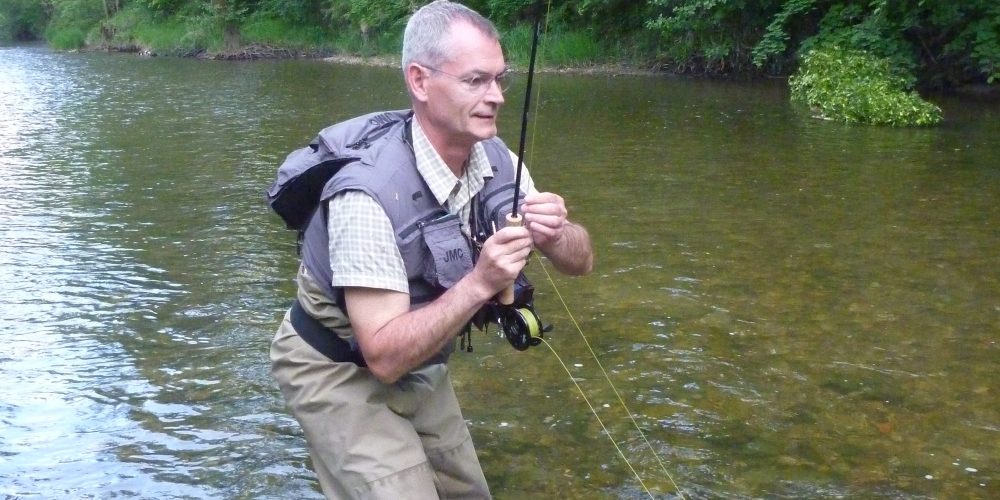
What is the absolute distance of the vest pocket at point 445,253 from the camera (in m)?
2.90

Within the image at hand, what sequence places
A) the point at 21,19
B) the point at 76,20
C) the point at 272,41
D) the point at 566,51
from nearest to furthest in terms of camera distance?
the point at 566,51, the point at 272,41, the point at 76,20, the point at 21,19

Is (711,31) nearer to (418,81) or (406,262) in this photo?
(418,81)

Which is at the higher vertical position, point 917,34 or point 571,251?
point 571,251

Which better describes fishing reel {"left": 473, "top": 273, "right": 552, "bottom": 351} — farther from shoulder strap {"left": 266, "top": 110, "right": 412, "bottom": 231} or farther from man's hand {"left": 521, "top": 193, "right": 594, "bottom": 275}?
shoulder strap {"left": 266, "top": 110, "right": 412, "bottom": 231}

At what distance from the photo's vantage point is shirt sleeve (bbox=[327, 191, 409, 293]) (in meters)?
2.79

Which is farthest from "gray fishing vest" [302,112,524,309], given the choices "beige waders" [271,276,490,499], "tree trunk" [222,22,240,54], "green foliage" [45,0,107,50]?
"green foliage" [45,0,107,50]

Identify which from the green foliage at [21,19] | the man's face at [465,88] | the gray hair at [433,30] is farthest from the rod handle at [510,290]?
the green foliage at [21,19]

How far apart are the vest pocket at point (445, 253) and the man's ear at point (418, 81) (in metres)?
0.35

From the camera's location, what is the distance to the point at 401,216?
2.90 m

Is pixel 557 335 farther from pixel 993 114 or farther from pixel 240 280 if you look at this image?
pixel 993 114

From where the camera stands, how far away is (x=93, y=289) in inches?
322

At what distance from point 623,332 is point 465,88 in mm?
4161

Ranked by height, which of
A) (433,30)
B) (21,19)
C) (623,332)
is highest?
(433,30)

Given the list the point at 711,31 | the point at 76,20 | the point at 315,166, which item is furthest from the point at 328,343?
the point at 76,20
